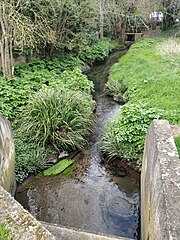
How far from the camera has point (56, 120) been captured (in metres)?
7.18

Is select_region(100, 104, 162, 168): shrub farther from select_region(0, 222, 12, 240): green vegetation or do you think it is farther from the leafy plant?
select_region(0, 222, 12, 240): green vegetation

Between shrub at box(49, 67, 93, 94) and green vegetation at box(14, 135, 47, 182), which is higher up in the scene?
shrub at box(49, 67, 93, 94)

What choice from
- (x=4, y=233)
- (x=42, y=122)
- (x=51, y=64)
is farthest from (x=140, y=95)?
(x=4, y=233)

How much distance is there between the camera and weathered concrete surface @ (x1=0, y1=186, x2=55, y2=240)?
7.09ft

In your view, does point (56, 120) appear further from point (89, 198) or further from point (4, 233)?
point (4, 233)

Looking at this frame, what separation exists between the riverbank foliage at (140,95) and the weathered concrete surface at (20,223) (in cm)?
450

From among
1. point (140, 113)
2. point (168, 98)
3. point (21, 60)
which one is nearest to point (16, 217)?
point (140, 113)

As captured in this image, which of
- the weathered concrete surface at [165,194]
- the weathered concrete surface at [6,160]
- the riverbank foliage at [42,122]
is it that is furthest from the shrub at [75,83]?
the weathered concrete surface at [165,194]

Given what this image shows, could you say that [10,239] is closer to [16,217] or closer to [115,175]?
[16,217]

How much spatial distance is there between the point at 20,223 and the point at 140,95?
331 inches

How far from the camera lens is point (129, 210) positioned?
5539 millimetres

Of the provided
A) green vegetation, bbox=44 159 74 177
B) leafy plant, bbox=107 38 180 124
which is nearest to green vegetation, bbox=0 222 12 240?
green vegetation, bbox=44 159 74 177

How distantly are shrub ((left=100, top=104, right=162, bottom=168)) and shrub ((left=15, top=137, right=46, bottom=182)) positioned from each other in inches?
69.0

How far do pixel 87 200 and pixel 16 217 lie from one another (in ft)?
11.9
